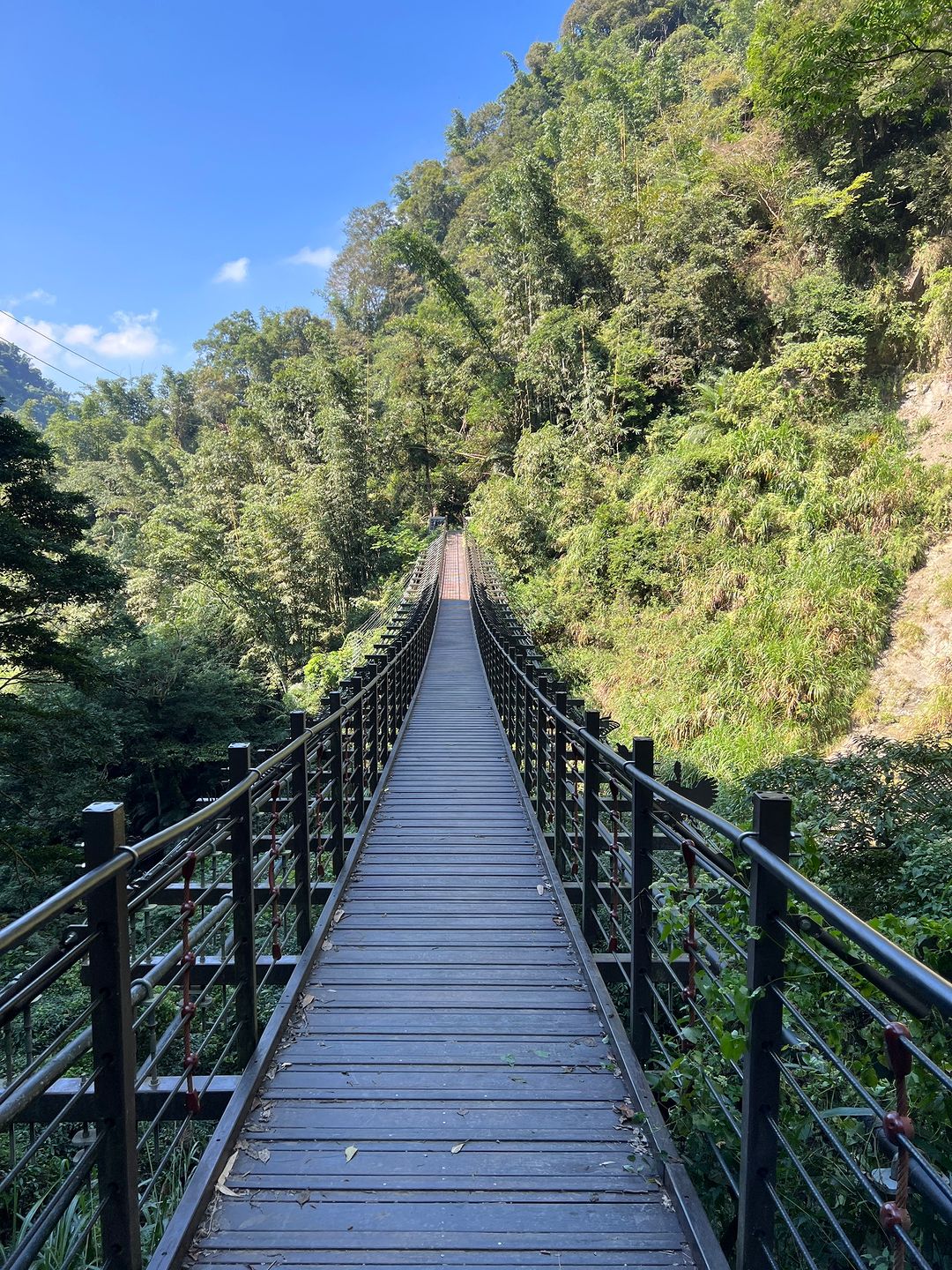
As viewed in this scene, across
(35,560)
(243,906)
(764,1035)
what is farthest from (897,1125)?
(35,560)

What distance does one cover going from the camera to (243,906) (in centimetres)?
270

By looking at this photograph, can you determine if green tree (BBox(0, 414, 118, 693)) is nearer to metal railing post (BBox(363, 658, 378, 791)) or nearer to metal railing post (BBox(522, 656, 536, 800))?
metal railing post (BBox(363, 658, 378, 791))

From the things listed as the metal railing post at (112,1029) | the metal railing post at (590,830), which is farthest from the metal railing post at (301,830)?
the metal railing post at (112,1029)

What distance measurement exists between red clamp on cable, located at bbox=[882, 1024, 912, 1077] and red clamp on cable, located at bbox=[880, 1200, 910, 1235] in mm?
171

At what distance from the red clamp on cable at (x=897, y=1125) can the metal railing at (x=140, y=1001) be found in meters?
1.31

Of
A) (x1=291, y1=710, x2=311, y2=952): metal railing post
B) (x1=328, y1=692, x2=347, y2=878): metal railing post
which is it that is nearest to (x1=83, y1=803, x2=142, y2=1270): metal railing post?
(x1=291, y1=710, x2=311, y2=952): metal railing post

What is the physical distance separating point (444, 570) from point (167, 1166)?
22.5m

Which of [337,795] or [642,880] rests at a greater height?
[642,880]

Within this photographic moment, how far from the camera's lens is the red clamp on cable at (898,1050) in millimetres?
1034

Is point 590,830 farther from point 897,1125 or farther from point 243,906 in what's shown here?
point 897,1125

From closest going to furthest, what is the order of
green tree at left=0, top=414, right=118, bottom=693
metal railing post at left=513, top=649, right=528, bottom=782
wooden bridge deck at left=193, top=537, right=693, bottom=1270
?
wooden bridge deck at left=193, top=537, right=693, bottom=1270 → metal railing post at left=513, top=649, right=528, bottom=782 → green tree at left=0, top=414, right=118, bottom=693

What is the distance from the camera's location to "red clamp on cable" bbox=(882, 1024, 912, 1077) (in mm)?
1034

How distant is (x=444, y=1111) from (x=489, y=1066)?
323 millimetres

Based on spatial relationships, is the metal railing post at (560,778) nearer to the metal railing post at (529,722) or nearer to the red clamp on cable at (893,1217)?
the metal railing post at (529,722)
